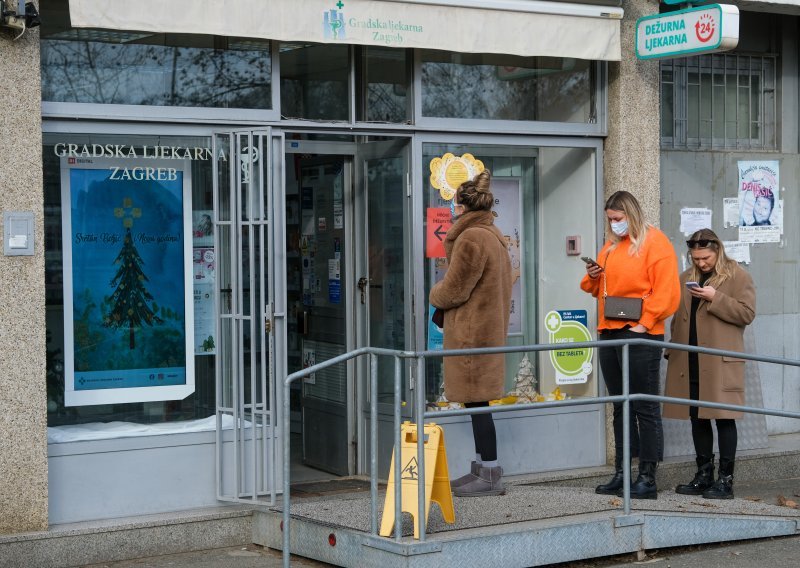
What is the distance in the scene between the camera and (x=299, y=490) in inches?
317

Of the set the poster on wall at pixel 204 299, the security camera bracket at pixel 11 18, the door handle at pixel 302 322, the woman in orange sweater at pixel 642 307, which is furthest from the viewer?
the door handle at pixel 302 322

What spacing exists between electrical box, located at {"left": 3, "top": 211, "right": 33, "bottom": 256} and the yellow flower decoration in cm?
271

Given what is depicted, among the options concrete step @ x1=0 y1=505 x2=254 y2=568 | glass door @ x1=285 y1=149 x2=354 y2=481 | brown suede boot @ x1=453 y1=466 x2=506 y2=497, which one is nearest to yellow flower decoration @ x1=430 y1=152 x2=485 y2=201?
glass door @ x1=285 y1=149 x2=354 y2=481

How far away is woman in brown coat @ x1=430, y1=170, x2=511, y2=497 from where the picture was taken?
7176 millimetres

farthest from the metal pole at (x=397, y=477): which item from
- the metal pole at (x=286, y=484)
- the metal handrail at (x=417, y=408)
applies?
the metal pole at (x=286, y=484)

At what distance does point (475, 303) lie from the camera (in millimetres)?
7219

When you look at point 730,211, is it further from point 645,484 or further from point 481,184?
point 481,184

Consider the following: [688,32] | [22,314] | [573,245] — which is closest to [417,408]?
[22,314]

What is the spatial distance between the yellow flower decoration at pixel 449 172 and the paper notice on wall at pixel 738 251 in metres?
2.65

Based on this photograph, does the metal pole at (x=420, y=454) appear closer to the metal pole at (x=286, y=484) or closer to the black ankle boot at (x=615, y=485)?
the metal pole at (x=286, y=484)

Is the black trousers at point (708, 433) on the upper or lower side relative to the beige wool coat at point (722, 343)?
lower

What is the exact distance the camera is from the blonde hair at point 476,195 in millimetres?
7219

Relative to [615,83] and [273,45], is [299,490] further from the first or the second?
[615,83]

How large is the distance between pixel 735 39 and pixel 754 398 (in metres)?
2.76
